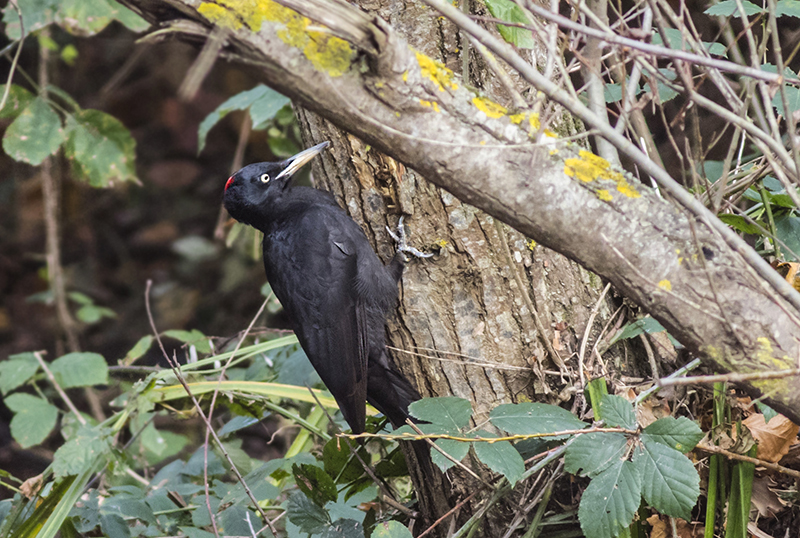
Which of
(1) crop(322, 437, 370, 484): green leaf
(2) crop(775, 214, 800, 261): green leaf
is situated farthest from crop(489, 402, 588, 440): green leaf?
(2) crop(775, 214, 800, 261): green leaf

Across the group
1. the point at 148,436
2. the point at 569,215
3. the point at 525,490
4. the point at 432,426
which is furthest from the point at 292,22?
the point at 148,436

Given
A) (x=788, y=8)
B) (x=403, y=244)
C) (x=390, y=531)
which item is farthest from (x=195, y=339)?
(x=788, y=8)

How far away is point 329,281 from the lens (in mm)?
2344

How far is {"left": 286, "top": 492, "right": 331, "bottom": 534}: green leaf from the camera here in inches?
69.2

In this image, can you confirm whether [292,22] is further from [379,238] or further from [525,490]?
[525,490]

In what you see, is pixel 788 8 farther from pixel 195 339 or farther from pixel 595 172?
pixel 195 339

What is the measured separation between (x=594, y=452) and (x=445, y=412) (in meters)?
0.32

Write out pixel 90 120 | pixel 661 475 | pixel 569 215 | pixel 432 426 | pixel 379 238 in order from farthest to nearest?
pixel 90 120, pixel 379 238, pixel 432 426, pixel 661 475, pixel 569 215

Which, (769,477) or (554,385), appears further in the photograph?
(554,385)

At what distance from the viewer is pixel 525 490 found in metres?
1.69

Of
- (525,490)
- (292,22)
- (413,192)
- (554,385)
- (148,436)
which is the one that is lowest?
(148,436)

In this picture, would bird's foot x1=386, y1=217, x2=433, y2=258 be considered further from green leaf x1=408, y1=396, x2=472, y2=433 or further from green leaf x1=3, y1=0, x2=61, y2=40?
green leaf x1=3, y1=0, x2=61, y2=40

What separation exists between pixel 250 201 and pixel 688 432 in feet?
5.64

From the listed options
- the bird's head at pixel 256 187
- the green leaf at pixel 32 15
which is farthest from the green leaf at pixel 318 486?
the green leaf at pixel 32 15
